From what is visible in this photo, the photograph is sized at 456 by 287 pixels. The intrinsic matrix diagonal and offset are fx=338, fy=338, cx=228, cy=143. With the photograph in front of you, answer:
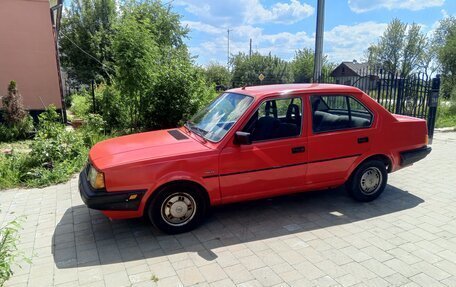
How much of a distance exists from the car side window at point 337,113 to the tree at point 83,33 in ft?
74.3

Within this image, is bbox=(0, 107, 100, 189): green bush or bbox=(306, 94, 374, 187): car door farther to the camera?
bbox=(0, 107, 100, 189): green bush

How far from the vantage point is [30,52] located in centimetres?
1108

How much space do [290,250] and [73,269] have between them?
2.26m

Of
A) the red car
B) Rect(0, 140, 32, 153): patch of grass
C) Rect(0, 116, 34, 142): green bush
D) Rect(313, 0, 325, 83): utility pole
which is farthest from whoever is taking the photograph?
Rect(0, 116, 34, 142): green bush

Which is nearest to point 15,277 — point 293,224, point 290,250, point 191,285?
point 191,285

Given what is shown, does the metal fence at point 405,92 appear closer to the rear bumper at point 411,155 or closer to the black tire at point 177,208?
the rear bumper at point 411,155

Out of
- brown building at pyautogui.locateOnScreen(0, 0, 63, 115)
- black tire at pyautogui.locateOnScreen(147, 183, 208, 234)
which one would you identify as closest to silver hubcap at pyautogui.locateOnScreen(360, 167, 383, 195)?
black tire at pyautogui.locateOnScreen(147, 183, 208, 234)

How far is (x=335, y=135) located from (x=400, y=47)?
4692cm

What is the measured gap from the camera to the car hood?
3.85 metres

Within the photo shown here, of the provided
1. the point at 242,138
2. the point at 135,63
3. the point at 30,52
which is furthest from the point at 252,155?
the point at 30,52

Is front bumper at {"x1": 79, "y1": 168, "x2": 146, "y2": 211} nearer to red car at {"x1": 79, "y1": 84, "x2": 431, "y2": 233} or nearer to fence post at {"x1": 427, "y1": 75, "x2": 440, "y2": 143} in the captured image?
red car at {"x1": 79, "y1": 84, "x2": 431, "y2": 233}

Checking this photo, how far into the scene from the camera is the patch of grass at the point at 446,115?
11874mm

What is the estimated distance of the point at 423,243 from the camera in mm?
3799

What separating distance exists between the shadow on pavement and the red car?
27 centimetres
